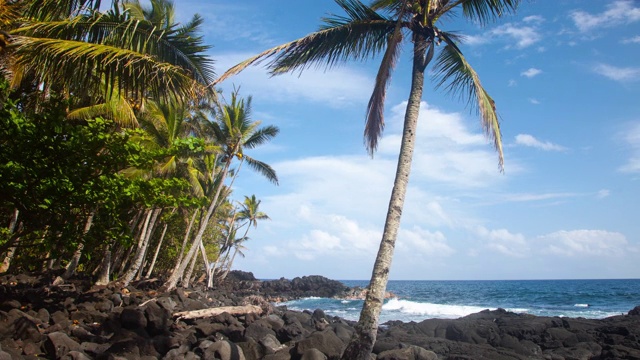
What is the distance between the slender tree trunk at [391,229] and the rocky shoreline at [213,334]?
2.51 metres

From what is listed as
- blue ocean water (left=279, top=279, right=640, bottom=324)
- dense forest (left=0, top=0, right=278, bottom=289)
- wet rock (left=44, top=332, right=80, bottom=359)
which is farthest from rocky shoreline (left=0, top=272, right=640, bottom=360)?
blue ocean water (left=279, top=279, right=640, bottom=324)

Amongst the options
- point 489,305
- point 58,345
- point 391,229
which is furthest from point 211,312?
point 489,305

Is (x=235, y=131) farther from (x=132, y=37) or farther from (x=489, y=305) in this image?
(x=489, y=305)

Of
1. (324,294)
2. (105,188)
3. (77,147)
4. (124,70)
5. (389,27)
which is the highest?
(389,27)

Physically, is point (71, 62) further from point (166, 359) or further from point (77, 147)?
point (166, 359)

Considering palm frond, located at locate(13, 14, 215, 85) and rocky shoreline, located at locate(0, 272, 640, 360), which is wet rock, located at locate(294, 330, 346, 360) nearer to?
rocky shoreline, located at locate(0, 272, 640, 360)

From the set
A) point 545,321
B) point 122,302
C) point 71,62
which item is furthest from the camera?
point 545,321

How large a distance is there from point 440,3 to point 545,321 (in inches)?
478

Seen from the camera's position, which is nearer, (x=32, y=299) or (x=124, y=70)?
(x=124, y=70)

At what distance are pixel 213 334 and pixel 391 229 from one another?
532cm

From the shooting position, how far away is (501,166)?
7.02m

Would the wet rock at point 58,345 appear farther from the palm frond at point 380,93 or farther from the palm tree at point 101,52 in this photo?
the palm frond at point 380,93

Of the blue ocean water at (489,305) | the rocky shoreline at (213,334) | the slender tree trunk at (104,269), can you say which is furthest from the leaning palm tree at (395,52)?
the blue ocean water at (489,305)

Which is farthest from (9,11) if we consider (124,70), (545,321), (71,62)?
(545,321)
